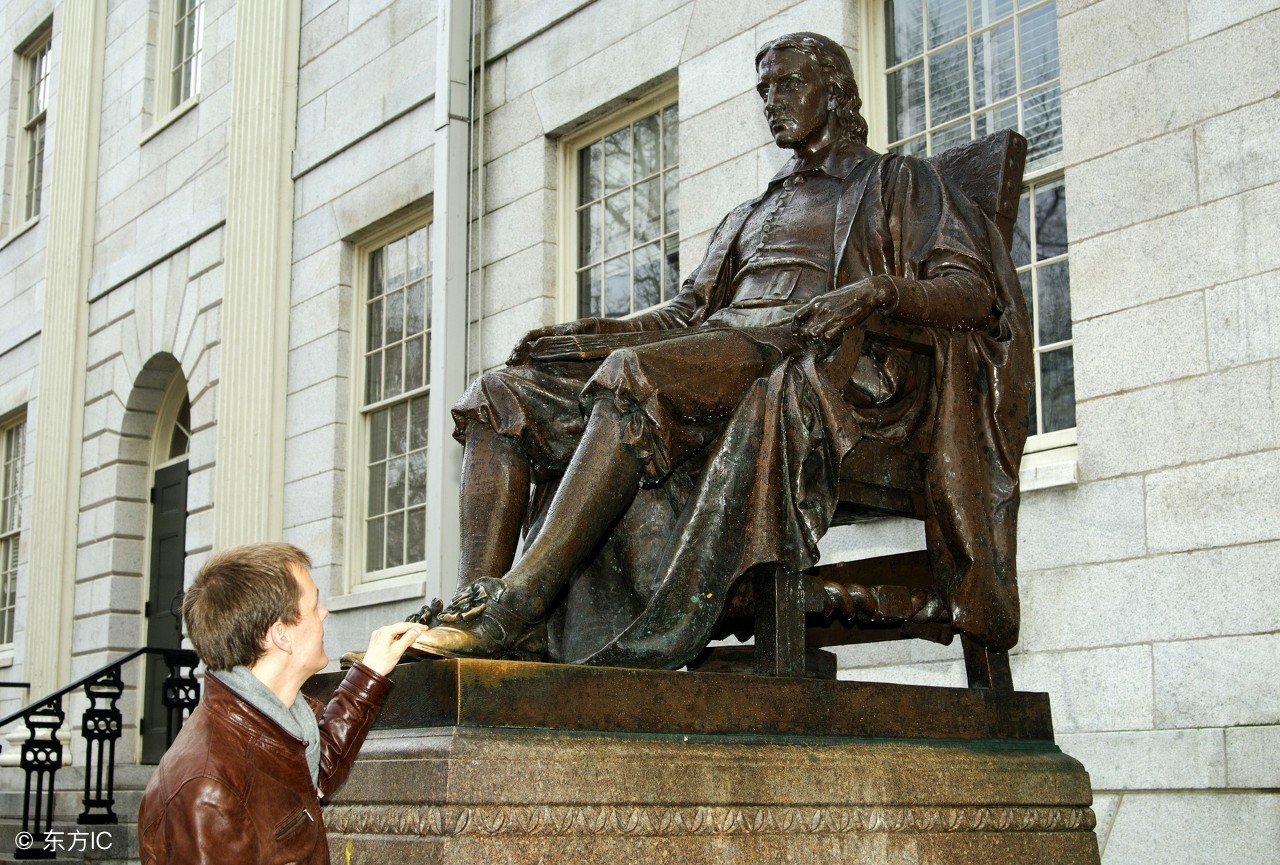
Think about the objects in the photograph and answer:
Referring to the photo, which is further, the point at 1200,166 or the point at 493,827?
the point at 1200,166

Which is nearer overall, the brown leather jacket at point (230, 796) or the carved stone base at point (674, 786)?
the brown leather jacket at point (230, 796)

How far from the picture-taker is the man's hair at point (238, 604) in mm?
2500


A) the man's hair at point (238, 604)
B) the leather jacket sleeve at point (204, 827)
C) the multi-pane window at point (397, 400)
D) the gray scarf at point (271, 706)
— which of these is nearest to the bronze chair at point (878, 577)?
the gray scarf at point (271, 706)

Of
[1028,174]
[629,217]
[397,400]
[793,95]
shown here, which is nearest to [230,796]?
[793,95]

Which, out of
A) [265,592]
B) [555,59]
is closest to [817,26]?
[555,59]

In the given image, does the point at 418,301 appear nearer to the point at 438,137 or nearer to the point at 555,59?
the point at 438,137

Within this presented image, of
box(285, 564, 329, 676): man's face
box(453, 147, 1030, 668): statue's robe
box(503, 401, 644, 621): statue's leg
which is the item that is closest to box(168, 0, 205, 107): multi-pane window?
box(453, 147, 1030, 668): statue's robe

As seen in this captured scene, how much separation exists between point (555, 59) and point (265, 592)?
7728 mm

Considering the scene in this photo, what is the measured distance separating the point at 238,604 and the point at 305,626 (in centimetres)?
11

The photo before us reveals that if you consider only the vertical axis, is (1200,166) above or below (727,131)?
below

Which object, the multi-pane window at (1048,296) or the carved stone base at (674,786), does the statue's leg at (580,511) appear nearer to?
the carved stone base at (674,786)

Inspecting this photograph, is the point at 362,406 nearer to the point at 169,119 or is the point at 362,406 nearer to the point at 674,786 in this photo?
the point at 169,119

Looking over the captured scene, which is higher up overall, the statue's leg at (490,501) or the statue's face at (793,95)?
the statue's face at (793,95)

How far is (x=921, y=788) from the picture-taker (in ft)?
12.7
